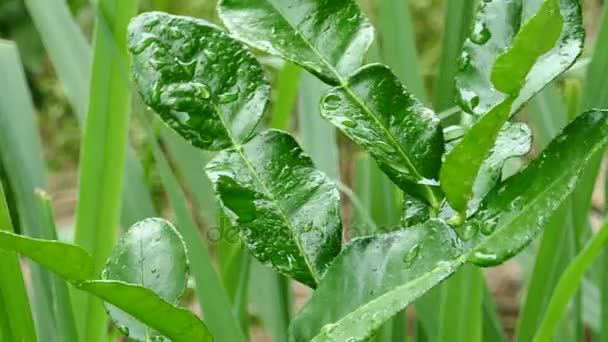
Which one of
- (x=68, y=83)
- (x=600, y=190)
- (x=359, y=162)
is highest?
(x=68, y=83)

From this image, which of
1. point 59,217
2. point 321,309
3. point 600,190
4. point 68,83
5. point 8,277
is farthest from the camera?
point 59,217

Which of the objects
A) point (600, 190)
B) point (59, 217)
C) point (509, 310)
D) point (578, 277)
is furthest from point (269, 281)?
point (59, 217)

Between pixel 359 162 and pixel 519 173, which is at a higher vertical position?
pixel 519 173

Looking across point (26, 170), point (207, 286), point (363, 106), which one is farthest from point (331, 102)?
point (26, 170)

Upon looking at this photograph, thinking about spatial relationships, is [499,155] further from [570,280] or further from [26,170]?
[26,170]

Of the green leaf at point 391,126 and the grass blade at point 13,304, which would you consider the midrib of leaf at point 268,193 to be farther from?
the grass blade at point 13,304

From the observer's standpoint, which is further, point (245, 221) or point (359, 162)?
point (359, 162)

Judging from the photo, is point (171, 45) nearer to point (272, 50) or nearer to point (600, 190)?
point (272, 50)
